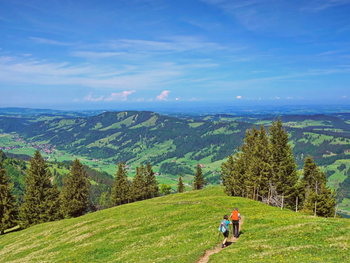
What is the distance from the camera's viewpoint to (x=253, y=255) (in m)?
22.1

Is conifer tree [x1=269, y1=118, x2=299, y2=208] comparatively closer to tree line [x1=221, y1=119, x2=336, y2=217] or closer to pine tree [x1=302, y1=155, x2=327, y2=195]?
tree line [x1=221, y1=119, x2=336, y2=217]

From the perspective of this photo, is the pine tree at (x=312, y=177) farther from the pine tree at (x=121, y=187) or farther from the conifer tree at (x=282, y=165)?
the pine tree at (x=121, y=187)

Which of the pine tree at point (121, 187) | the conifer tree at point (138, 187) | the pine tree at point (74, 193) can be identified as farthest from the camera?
the conifer tree at point (138, 187)

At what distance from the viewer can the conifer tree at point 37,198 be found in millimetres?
72188

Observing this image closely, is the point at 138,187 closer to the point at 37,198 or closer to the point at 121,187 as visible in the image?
the point at 121,187

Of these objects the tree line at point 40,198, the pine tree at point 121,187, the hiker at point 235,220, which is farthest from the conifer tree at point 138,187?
the hiker at point 235,220

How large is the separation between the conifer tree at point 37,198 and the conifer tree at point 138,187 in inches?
1321

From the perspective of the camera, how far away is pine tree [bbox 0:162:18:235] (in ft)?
226

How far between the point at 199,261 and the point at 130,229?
20.2m

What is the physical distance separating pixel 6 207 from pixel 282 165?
78.9 m

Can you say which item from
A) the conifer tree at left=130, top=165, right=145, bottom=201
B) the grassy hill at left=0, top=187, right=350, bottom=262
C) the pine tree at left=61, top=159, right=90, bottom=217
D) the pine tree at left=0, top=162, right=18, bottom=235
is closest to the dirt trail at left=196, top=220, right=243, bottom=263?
the grassy hill at left=0, top=187, right=350, bottom=262

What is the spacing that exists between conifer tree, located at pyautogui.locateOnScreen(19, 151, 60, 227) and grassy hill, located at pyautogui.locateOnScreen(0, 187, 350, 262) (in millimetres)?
17954

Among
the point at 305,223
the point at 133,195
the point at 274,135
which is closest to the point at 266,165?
the point at 274,135

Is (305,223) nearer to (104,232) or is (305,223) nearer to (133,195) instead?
(104,232)
